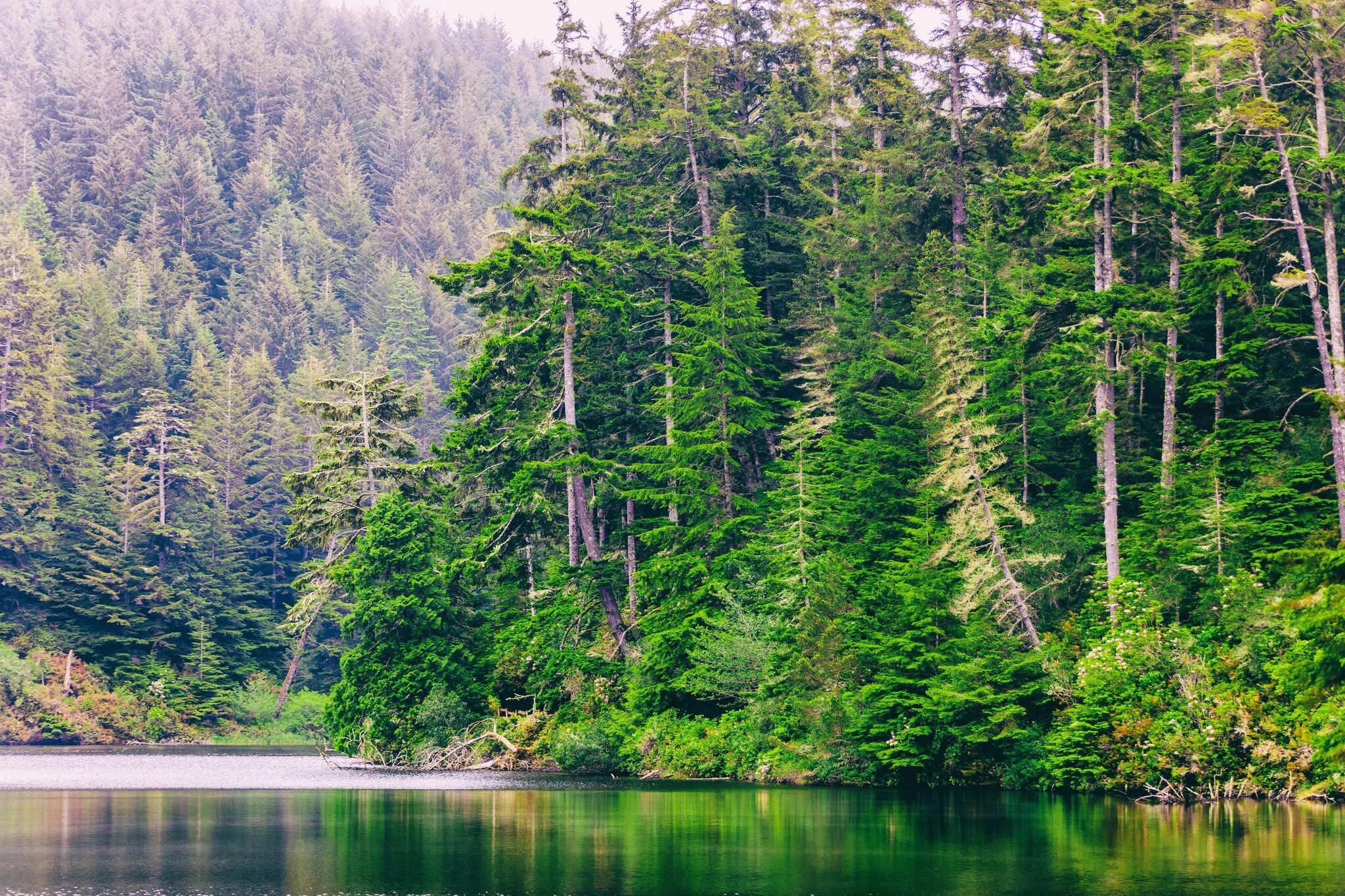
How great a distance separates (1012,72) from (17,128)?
529 ft

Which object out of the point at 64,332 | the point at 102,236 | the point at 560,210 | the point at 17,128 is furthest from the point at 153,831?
the point at 17,128

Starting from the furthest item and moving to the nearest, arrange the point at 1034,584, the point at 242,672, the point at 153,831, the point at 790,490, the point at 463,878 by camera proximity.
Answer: the point at 242,672 → the point at 790,490 → the point at 1034,584 → the point at 153,831 → the point at 463,878

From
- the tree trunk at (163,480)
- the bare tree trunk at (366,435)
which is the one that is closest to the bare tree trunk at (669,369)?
the bare tree trunk at (366,435)

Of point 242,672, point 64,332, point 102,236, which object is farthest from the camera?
point 102,236

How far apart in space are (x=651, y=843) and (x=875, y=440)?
79.2 ft

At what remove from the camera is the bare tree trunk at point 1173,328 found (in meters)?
43.6

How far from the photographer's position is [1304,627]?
78.8ft

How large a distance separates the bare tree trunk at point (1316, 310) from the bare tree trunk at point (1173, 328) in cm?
341

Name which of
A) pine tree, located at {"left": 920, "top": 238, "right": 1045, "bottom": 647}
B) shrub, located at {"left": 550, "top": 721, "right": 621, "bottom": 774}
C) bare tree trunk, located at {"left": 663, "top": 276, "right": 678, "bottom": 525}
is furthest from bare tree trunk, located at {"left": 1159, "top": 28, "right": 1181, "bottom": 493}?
shrub, located at {"left": 550, "top": 721, "right": 621, "bottom": 774}

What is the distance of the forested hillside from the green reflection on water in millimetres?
59449

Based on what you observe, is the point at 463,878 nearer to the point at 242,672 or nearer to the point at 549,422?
the point at 549,422

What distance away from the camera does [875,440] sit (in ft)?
162

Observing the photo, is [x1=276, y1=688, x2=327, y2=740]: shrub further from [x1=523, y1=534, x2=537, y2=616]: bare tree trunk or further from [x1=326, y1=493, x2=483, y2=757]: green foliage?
[x1=326, y1=493, x2=483, y2=757]: green foliage

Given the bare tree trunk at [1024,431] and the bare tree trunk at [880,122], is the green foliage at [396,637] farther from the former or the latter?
the bare tree trunk at [880,122]
